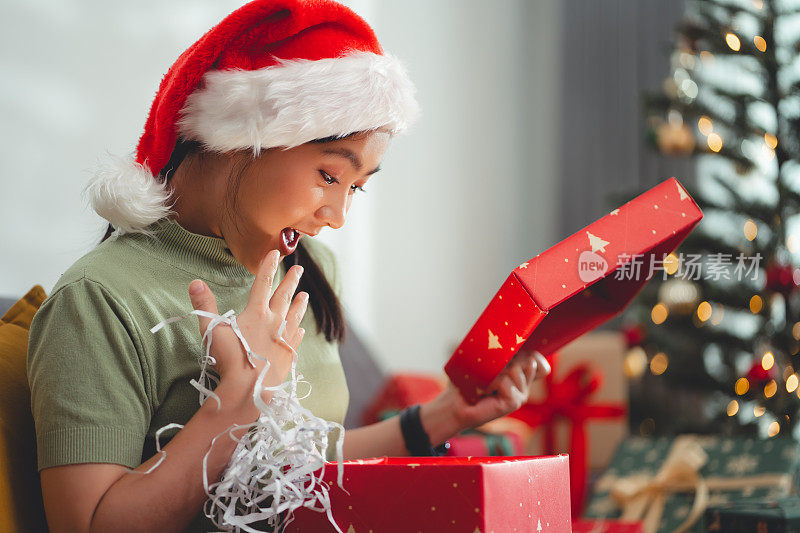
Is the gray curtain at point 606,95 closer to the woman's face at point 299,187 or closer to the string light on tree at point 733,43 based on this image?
the string light on tree at point 733,43

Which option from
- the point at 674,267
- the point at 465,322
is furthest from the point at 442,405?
the point at 465,322

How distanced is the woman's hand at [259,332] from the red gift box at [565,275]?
0.73 feet

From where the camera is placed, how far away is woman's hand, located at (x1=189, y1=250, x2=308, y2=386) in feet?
2.18

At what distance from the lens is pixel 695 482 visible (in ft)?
4.76

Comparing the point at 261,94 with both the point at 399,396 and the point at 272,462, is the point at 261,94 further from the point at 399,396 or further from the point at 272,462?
the point at 399,396

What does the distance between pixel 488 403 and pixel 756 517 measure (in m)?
0.40

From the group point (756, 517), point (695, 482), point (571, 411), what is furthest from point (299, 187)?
point (571, 411)

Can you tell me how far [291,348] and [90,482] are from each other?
0.67ft

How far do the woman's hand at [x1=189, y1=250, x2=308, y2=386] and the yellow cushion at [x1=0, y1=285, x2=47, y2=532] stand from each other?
24 cm

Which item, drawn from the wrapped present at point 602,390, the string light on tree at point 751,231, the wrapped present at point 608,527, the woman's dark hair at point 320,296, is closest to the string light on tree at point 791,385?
the string light on tree at point 751,231

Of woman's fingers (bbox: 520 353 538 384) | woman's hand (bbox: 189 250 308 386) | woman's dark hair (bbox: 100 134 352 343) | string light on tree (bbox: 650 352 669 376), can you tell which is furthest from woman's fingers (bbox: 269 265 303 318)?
string light on tree (bbox: 650 352 669 376)

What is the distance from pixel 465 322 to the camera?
10.8 ft

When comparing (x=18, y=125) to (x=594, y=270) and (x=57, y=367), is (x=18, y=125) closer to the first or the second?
(x=57, y=367)

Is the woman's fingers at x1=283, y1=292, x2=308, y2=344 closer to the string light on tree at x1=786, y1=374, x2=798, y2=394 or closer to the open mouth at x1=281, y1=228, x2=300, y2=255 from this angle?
the open mouth at x1=281, y1=228, x2=300, y2=255
